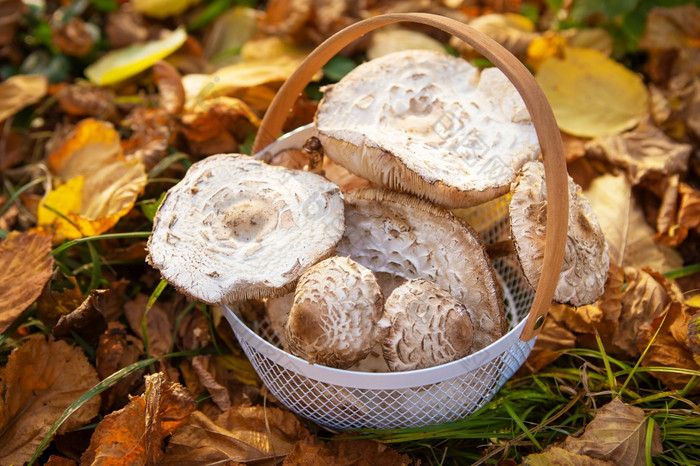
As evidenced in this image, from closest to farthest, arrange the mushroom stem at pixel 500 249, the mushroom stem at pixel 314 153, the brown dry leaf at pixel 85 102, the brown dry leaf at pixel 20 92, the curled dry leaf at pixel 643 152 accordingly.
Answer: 1. the mushroom stem at pixel 314 153
2. the mushroom stem at pixel 500 249
3. the curled dry leaf at pixel 643 152
4. the brown dry leaf at pixel 20 92
5. the brown dry leaf at pixel 85 102

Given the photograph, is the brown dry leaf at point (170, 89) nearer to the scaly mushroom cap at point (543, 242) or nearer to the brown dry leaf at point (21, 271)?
the brown dry leaf at point (21, 271)

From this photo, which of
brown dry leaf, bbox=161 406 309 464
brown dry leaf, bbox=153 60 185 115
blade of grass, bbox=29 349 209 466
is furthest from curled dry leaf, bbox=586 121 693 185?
blade of grass, bbox=29 349 209 466

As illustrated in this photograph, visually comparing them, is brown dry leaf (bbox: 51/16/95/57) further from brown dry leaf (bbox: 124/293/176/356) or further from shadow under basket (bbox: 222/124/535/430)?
shadow under basket (bbox: 222/124/535/430)

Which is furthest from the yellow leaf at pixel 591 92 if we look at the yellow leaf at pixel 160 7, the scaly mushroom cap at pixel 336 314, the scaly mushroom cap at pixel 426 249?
the yellow leaf at pixel 160 7

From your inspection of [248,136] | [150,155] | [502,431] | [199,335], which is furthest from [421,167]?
[150,155]

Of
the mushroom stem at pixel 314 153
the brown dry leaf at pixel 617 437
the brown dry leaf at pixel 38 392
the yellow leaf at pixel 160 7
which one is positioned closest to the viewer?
the brown dry leaf at pixel 617 437

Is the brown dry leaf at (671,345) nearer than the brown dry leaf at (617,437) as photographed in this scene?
No

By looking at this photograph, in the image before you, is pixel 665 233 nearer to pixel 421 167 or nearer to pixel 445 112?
pixel 445 112

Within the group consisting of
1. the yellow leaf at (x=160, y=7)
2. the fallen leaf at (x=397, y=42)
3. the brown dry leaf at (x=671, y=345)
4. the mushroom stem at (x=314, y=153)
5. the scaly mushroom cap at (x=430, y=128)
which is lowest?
the yellow leaf at (x=160, y=7)
